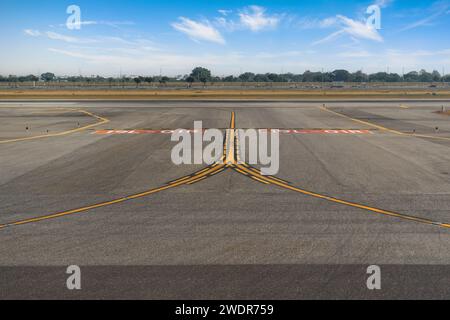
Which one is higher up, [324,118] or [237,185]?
[324,118]

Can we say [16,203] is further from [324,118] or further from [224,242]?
[324,118]

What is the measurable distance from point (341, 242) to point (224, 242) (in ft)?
11.2

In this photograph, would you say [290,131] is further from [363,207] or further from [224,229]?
[224,229]

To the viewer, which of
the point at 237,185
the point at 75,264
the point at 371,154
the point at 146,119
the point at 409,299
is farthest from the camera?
the point at 146,119

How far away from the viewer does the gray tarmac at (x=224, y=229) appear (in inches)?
A: 328

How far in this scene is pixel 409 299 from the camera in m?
7.75

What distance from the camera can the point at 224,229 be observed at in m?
11.5
